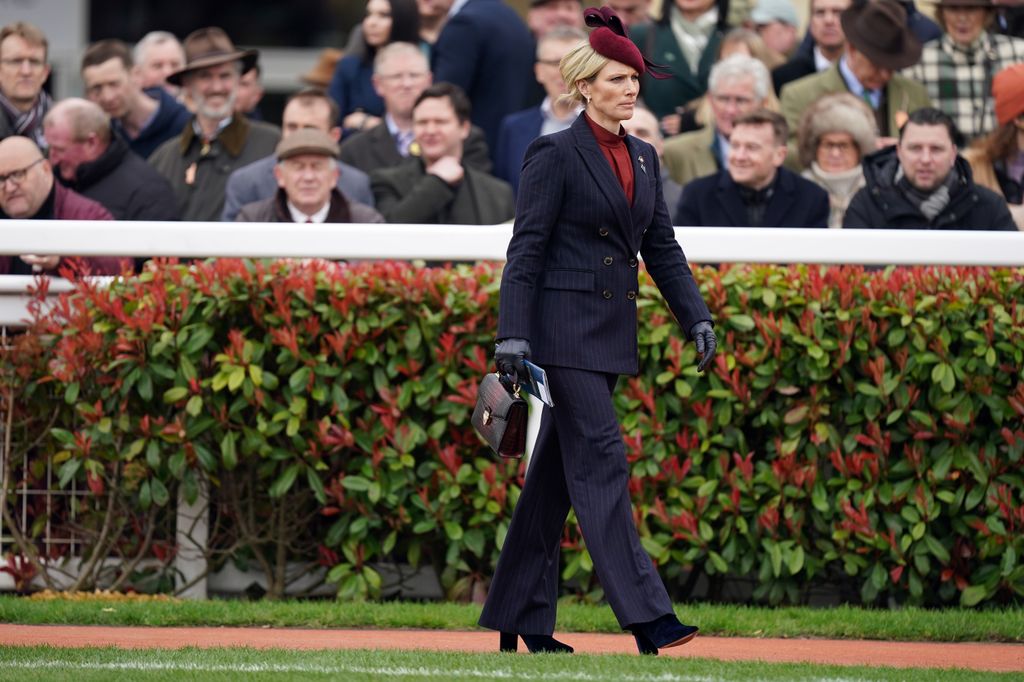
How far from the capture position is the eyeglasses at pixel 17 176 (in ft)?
30.9

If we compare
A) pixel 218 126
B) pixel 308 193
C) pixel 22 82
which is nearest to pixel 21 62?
pixel 22 82

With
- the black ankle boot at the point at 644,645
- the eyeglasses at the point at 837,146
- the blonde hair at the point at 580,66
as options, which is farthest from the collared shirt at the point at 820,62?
the black ankle boot at the point at 644,645

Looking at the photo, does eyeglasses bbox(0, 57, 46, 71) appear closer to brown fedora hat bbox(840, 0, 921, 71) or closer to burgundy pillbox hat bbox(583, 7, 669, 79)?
brown fedora hat bbox(840, 0, 921, 71)

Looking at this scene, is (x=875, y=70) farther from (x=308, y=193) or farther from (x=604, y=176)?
(x=604, y=176)

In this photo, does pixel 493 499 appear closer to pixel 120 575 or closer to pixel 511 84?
pixel 120 575

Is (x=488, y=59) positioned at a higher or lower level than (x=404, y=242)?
higher

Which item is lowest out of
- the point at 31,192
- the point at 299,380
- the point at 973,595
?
the point at 973,595

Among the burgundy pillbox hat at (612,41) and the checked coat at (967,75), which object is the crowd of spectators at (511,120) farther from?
the burgundy pillbox hat at (612,41)

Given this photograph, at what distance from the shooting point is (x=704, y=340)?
6.43 metres

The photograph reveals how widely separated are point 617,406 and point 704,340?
1.93 m

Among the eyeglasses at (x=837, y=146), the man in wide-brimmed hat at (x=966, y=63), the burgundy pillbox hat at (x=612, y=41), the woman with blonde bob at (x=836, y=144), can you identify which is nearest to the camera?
the burgundy pillbox hat at (x=612, y=41)

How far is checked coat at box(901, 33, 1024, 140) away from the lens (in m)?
11.2

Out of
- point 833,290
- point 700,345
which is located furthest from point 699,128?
point 700,345

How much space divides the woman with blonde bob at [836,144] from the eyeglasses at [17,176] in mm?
4018
